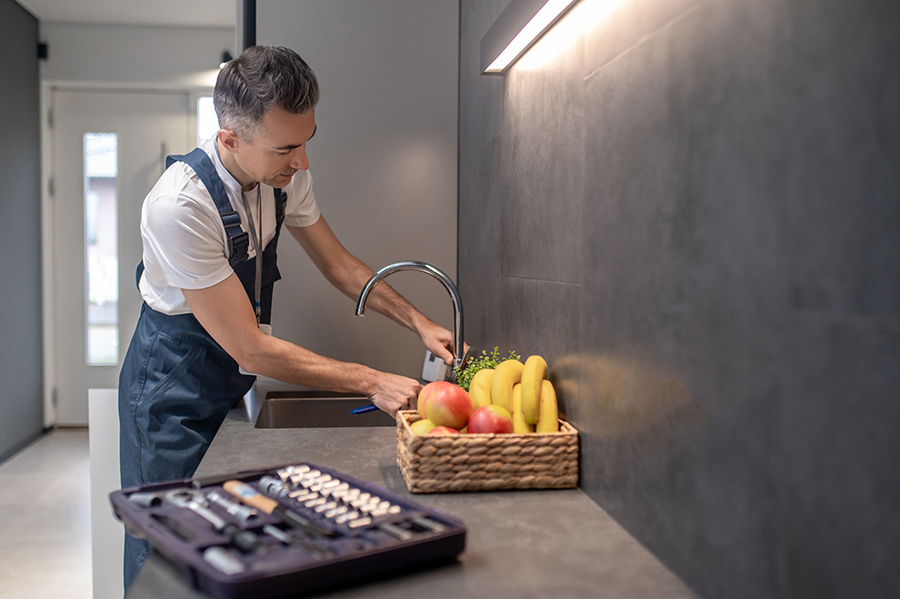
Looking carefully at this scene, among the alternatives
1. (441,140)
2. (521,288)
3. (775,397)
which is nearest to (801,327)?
(775,397)

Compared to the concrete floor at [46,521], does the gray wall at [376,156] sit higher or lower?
higher

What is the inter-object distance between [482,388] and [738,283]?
60 cm

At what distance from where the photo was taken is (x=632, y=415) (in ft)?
2.87

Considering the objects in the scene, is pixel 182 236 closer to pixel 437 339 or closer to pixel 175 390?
pixel 175 390

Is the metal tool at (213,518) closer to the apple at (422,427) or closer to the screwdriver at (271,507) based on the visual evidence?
the screwdriver at (271,507)

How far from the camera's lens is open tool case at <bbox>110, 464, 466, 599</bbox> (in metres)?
0.66

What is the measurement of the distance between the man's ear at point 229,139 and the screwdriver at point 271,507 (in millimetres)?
805

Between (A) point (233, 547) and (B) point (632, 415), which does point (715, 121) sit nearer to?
(B) point (632, 415)

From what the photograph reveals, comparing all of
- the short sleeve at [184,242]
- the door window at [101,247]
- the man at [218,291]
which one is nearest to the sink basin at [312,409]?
the man at [218,291]

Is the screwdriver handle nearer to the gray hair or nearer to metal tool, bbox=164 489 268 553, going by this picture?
metal tool, bbox=164 489 268 553

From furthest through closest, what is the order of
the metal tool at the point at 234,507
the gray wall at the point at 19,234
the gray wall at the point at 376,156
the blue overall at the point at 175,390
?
the gray wall at the point at 19,234 → the gray wall at the point at 376,156 → the blue overall at the point at 175,390 → the metal tool at the point at 234,507

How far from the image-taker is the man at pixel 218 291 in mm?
1354

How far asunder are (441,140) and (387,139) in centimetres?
17

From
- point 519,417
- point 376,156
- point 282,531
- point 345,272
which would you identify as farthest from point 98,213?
point 282,531
